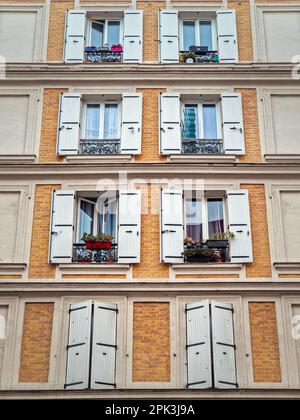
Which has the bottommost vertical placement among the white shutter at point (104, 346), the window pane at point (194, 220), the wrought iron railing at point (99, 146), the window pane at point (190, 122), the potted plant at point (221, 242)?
the white shutter at point (104, 346)

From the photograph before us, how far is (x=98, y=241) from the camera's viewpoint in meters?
13.4

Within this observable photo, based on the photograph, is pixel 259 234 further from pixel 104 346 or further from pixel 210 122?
pixel 104 346

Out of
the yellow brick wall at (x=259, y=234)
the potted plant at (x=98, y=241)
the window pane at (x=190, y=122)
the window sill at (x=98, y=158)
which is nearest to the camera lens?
the yellow brick wall at (x=259, y=234)

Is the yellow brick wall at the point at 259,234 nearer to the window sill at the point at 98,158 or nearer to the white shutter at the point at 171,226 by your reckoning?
the white shutter at the point at 171,226

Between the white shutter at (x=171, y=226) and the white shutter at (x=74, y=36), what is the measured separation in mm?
4199

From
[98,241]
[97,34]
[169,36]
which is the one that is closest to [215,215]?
[98,241]

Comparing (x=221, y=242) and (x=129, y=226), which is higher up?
(x=129, y=226)

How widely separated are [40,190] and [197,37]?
5.77m

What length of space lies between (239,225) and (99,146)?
11.9 feet

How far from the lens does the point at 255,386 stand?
12039 millimetres

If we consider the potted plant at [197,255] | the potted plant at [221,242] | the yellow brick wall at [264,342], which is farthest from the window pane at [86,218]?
the yellow brick wall at [264,342]

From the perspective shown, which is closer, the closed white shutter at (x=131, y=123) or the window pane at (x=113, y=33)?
the closed white shutter at (x=131, y=123)

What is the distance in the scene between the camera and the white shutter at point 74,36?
50.7 ft
